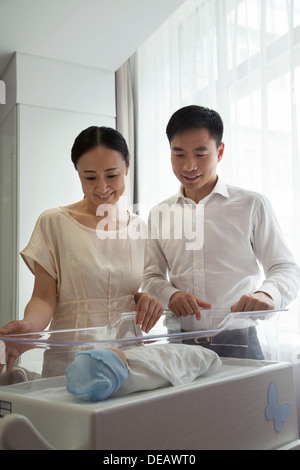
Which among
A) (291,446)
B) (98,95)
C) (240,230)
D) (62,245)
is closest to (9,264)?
(98,95)

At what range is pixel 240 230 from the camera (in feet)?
4.82

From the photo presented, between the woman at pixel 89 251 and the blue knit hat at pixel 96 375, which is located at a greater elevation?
the woman at pixel 89 251

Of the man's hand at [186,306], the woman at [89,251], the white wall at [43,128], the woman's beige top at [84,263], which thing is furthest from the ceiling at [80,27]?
the man's hand at [186,306]

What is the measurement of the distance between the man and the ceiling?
1327 mm

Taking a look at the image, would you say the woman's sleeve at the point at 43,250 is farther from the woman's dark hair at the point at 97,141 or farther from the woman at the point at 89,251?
the woman's dark hair at the point at 97,141

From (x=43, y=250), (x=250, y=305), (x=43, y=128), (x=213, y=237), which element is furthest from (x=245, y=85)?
(x=250, y=305)

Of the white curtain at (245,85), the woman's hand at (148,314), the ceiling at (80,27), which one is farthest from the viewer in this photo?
the ceiling at (80,27)

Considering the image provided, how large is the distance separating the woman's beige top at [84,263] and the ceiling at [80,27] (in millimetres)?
1486

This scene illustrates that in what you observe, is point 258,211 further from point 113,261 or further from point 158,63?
point 158,63

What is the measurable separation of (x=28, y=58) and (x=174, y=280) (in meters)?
2.10

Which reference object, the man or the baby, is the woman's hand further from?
the man

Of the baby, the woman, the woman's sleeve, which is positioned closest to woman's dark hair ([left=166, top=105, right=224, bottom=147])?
the woman

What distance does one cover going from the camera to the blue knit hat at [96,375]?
0.70 metres

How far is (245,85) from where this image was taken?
2.33 m
